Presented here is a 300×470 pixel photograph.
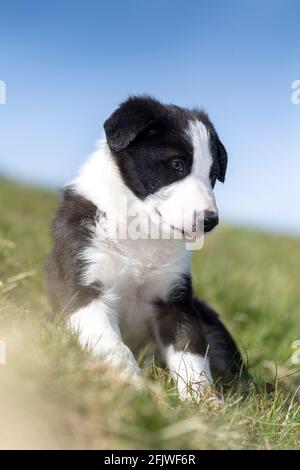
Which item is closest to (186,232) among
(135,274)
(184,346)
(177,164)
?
(177,164)

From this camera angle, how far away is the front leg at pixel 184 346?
Result: 4.55 m

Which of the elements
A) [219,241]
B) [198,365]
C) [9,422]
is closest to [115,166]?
[198,365]

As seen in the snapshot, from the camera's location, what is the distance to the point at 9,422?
3.10m

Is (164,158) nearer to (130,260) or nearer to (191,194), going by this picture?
(191,194)

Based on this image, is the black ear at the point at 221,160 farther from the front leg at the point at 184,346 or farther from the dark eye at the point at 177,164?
the front leg at the point at 184,346

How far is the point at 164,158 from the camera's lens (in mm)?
4625

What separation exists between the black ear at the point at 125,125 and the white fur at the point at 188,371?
1.40m

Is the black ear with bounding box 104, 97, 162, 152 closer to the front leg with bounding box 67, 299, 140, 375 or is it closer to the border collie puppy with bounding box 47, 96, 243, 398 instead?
the border collie puppy with bounding box 47, 96, 243, 398

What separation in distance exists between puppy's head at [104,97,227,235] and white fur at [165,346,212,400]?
845mm

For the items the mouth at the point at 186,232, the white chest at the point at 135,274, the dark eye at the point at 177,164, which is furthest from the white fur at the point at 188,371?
the dark eye at the point at 177,164

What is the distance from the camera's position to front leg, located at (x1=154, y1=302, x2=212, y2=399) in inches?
179

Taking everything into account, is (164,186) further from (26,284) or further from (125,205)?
(26,284)

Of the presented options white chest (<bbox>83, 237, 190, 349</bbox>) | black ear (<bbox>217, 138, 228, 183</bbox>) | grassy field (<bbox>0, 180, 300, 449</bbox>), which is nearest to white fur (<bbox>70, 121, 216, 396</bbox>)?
white chest (<bbox>83, 237, 190, 349</bbox>)
